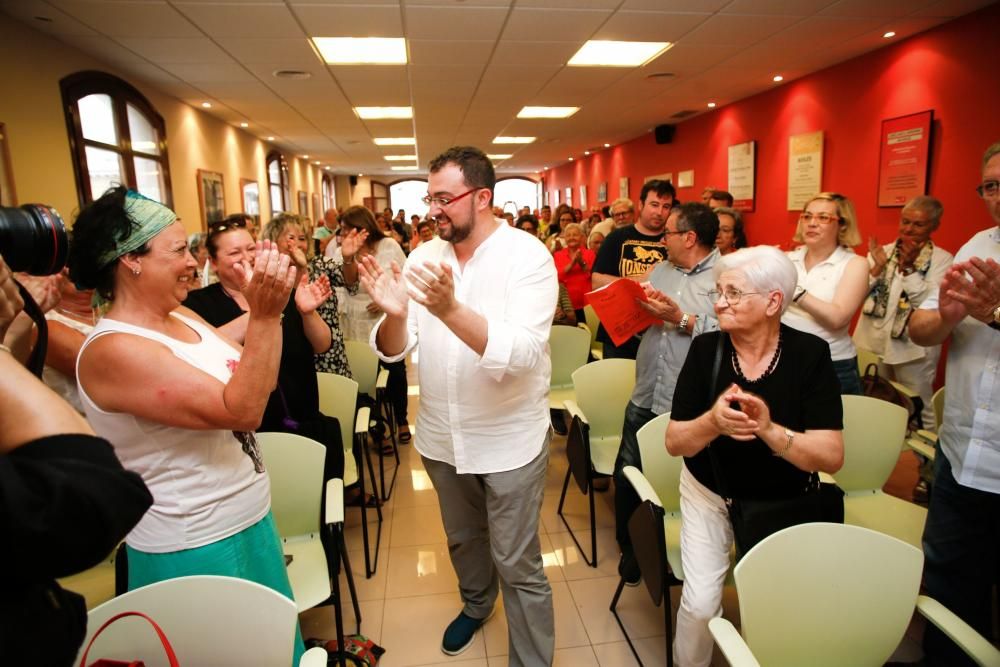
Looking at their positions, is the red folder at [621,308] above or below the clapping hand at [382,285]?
below

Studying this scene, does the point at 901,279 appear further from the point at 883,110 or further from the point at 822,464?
the point at 822,464

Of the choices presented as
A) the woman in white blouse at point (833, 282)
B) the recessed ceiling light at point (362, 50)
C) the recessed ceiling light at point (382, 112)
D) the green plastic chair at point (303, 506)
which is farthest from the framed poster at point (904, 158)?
the recessed ceiling light at point (382, 112)

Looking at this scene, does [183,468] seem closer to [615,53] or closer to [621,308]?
[621,308]

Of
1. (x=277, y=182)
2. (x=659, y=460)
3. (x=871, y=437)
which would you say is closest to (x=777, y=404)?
(x=659, y=460)

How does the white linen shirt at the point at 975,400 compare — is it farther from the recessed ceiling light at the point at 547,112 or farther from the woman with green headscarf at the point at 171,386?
the recessed ceiling light at the point at 547,112

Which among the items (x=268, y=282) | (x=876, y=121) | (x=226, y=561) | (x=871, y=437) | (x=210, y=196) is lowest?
(x=871, y=437)

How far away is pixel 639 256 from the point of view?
3270 mm

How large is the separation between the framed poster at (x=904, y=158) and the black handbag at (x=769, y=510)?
4149 mm

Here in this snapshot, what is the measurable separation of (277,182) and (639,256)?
10871 millimetres

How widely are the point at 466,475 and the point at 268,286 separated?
1083 mm

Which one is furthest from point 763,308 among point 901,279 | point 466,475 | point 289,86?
point 289,86

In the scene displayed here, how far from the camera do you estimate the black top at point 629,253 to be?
10.6 feet

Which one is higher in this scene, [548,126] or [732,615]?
[548,126]

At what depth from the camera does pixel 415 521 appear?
333 centimetres
